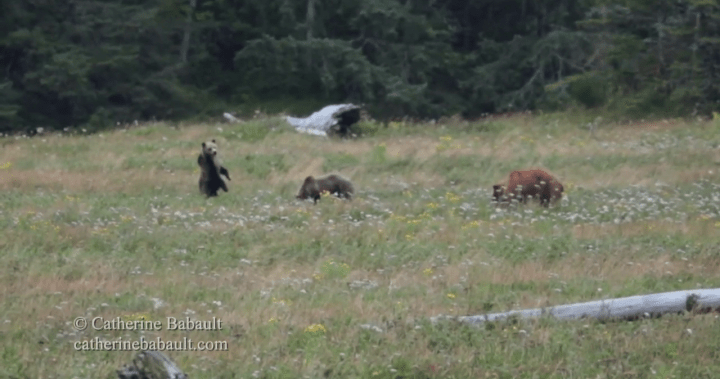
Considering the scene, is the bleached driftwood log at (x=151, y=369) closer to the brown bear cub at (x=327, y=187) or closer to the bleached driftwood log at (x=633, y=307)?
the bleached driftwood log at (x=633, y=307)

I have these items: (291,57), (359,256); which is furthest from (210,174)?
(291,57)

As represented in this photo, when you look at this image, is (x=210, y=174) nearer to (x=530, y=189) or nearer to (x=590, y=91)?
(x=530, y=189)

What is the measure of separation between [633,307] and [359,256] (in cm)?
369

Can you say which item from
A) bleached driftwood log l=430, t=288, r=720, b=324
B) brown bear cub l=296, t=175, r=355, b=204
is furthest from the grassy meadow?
brown bear cub l=296, t=175, r=355, b=204

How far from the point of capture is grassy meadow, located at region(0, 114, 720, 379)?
7.16 metres

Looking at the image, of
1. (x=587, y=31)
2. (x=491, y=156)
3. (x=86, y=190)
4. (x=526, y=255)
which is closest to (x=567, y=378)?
(x=526, y=255)

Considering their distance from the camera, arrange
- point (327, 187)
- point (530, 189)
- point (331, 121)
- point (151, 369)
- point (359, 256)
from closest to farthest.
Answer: point (151, 369)
point (359, 256)
point (530, 189)
point (327, 187)
point (331, 121)

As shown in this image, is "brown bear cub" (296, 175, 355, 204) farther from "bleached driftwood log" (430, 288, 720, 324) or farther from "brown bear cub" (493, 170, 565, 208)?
"bleached driftwood log" (430, 288, 720, 324)

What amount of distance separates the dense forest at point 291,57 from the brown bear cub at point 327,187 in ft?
56.8

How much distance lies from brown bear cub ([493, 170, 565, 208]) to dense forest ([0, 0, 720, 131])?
16.7m

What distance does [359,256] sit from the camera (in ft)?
36.2

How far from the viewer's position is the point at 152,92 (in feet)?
123

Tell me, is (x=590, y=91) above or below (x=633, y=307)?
below

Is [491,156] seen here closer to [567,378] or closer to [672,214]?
[672,214]
